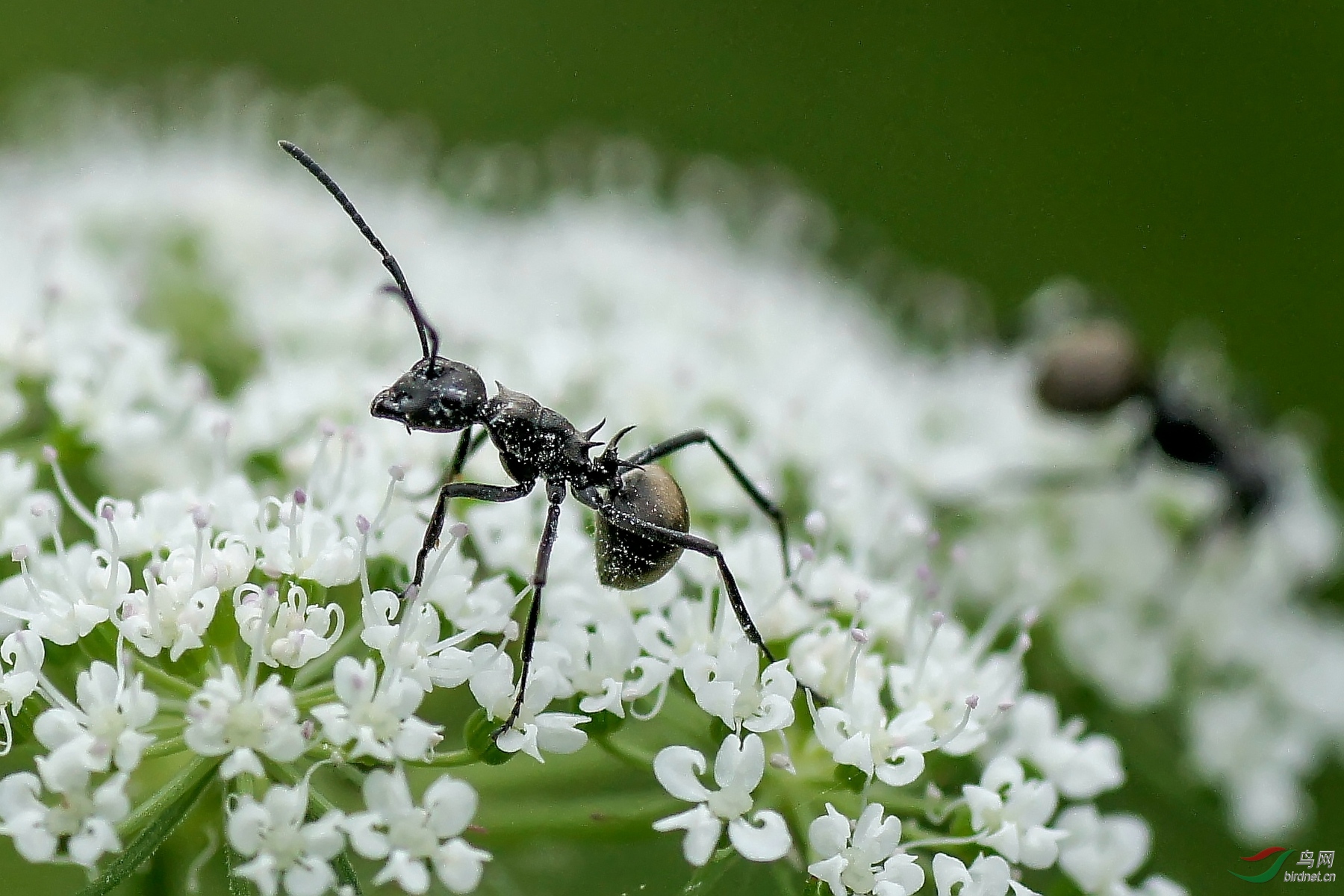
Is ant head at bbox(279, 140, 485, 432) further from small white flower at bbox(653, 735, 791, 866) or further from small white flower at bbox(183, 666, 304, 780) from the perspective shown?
small white flower at bbox(653, 735, 791, 866)

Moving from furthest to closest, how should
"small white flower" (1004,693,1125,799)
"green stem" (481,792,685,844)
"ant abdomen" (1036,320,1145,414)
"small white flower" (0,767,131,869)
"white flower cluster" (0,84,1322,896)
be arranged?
"ant abdomen" (1036,320,1145,414) < "small white flower" (1004,693,1125,799) < "green stem" (481,792,685,844) < "white flower cluster" (0,84,1322,896) < "small white flower" (0,767,131,869)

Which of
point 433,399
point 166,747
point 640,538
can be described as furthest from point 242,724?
point 640,538

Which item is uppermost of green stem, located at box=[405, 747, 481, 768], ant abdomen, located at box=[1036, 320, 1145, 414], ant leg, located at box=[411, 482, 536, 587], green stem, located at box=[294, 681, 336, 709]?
ant abdomen, located at box=[1036, 320, 1145, 414]

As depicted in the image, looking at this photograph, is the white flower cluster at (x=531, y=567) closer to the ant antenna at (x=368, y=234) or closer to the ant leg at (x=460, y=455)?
the ant leg at (x=460, y=455)

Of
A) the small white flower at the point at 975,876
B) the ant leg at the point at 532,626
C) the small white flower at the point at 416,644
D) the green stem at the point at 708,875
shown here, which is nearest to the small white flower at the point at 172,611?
the small white flower at the point at 416,644

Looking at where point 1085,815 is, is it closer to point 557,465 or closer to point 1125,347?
point 557,465

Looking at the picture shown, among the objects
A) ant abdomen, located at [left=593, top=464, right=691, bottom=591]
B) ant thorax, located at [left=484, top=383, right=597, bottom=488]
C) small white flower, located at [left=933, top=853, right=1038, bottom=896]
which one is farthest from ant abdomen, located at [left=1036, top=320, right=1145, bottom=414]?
small white flower, located at [left=933, top=853, right=1038, bottom=896]

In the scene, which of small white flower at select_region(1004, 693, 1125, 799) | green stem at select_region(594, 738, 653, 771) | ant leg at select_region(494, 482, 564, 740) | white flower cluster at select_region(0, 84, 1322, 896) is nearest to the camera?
white flower cluster at select_region(0, 84, 1322, 896)
